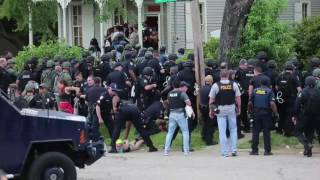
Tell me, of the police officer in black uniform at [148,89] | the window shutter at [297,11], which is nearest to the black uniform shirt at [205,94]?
the police officer in black uniform at [148,89]

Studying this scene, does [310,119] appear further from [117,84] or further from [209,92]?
[117,84]

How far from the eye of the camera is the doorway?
31.3 m

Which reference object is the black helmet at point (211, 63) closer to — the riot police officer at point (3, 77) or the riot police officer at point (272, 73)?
the riot police officer at point (272, 73)

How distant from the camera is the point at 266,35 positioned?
21.5 meters

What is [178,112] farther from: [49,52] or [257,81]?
[49,52]

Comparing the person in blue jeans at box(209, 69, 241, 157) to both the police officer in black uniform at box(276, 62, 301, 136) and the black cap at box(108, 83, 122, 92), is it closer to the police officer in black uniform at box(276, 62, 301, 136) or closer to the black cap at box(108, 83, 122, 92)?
the police officer in black uniform at box(276, 62, 301, 136)

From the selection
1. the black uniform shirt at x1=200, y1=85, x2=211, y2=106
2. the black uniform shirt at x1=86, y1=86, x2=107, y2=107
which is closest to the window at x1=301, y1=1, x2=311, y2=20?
the black uniform shirt at x1=200, y1=85, x2=211, y2=106

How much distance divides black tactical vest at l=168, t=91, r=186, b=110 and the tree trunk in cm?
446

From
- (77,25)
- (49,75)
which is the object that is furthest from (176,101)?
(77,25)

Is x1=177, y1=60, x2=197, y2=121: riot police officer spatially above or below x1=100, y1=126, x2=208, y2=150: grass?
above

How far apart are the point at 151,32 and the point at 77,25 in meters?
4.02

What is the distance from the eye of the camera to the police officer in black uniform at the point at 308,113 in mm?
14953

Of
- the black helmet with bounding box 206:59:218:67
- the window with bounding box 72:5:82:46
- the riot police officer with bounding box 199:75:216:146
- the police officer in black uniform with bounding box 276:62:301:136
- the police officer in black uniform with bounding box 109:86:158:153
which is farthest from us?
the window with bounding box 72:5:82:46

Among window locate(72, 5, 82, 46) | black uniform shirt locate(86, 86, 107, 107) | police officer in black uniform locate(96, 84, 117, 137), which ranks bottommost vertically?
police officer in black uniform locate(96, 84, 117, 137)
